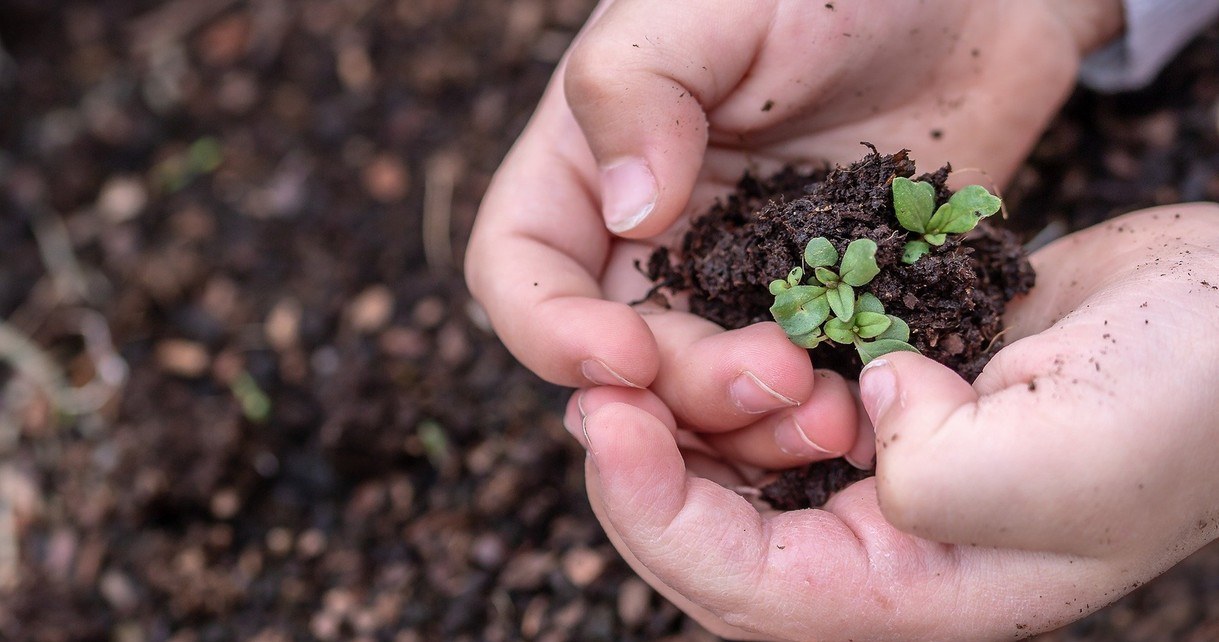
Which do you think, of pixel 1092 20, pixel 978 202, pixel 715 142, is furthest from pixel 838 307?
pixel 1092 20

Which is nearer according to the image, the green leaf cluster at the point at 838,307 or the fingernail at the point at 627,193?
the green leaf cluster at the point at 838,307

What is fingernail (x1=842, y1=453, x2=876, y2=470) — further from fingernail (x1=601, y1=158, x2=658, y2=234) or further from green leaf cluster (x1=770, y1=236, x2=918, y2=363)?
fingernail (x1=601, y1=158, x2=658, y2=234)

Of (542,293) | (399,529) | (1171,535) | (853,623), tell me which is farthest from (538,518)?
(1171,535)

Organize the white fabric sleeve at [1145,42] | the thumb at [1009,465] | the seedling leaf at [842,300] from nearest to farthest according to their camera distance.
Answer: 1. the thumb at [1009,465]
2. the seedling leaf at [842,300]
3. the white fabric sleeve at [1145,42]

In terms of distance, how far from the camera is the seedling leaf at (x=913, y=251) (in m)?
1.73

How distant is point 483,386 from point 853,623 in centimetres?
150

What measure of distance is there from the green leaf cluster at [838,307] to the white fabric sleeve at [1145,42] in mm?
1481

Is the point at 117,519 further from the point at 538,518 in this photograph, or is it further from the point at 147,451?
the point at 538,518

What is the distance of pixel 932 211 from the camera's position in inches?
68.9

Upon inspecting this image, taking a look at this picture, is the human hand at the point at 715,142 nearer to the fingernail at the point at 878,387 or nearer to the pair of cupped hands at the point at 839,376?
the pair of cupped hands at the point at 839,376

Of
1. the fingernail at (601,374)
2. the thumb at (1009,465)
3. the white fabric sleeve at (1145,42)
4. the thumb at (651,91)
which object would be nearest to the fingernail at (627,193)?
the thumb at (651,91)

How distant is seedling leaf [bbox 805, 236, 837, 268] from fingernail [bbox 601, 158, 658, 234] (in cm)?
37

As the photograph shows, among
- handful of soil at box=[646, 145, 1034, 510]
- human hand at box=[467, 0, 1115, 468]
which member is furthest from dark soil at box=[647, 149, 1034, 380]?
human hand at box=[467, 0, 1115, 468]

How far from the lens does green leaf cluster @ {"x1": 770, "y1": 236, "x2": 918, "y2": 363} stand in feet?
5.51
